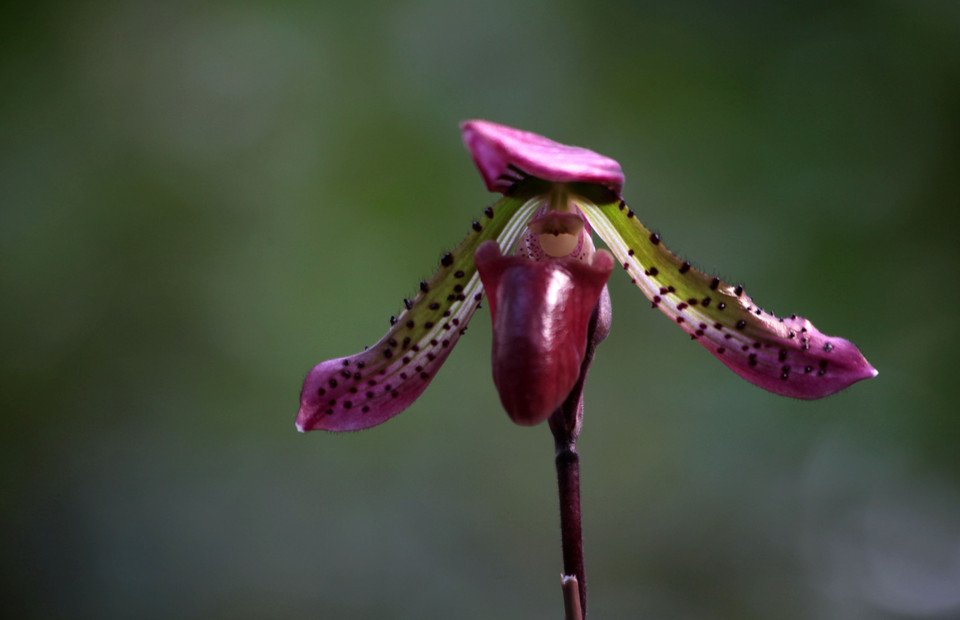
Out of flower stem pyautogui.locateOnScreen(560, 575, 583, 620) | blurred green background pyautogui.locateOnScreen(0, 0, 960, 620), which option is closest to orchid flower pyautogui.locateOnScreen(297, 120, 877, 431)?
flower stem pyautogui.locateOnScreen(560, 575, 583, 620)

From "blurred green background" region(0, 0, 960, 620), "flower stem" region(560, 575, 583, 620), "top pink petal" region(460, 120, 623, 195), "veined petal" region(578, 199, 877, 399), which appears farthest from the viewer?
"blurred green background" region(0, 0, 960, 620)

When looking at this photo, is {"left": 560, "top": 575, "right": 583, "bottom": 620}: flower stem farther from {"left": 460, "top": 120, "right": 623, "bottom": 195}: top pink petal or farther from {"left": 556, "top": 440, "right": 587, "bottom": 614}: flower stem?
{"left": 460, "top": 120, "right": 623, "bottom": 195}: top pink petal

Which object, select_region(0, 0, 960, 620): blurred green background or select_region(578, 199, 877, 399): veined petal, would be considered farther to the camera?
select_region(0, 0, 960, 620): blurred green background

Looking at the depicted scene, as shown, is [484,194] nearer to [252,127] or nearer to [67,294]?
[252,127]

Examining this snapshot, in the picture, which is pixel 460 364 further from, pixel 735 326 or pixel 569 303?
pixel 569 303

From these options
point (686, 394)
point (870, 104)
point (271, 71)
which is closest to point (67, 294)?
point (271, 71)

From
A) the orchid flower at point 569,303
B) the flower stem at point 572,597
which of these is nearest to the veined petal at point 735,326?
the orchid flower at point 569,303

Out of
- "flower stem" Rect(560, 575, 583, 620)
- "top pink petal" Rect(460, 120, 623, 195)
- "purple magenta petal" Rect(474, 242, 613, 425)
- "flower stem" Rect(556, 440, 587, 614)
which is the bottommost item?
"flower stem" Rect(560, 575, 583, 620)
